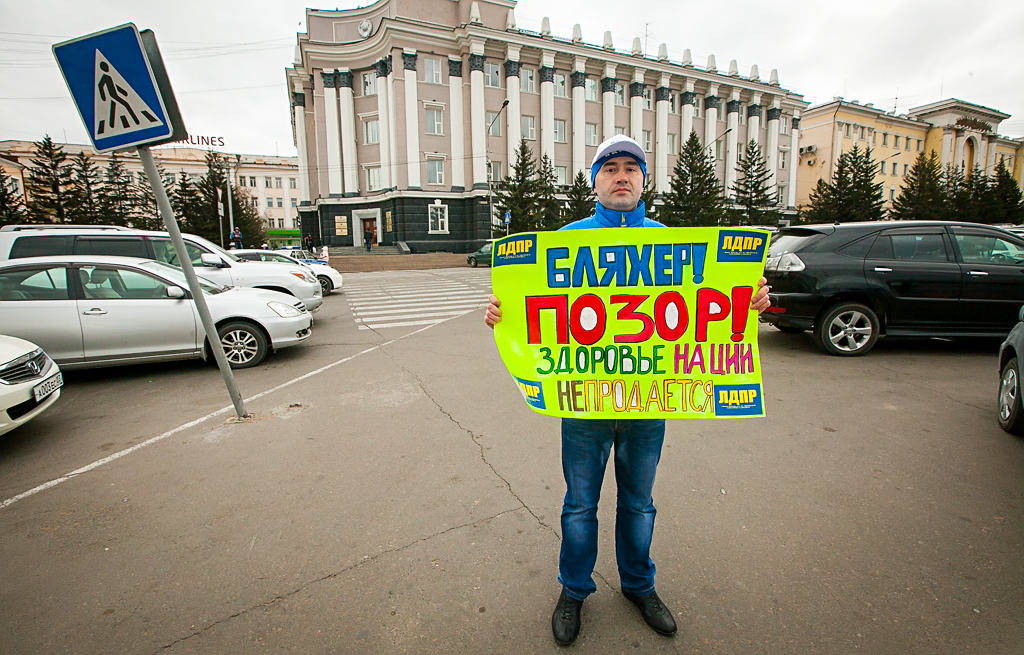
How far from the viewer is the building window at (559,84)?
45.3m

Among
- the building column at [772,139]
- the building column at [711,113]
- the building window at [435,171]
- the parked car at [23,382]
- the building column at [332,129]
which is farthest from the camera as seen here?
the building column at [772,139]

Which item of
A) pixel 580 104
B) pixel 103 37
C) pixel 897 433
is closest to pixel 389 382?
pixel 103 37

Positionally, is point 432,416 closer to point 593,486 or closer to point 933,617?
point 593,486

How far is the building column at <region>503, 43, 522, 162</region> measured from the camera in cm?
4219

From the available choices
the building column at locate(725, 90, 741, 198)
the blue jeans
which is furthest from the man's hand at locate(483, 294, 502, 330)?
the building column at locate(725, 90, 741, 198)

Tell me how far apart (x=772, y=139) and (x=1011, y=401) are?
63375 millimetres

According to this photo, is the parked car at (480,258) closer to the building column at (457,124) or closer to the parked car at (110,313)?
the building column at (457,124)

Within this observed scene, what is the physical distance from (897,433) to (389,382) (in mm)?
5060

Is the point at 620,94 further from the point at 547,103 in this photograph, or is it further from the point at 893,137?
the point at 893,137

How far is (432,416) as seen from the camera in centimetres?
479

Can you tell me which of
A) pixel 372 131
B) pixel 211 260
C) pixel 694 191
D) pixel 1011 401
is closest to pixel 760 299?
pixel 1011 401

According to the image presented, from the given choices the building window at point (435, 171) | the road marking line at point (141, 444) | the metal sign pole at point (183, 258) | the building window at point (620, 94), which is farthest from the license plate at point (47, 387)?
the building window at point (620, 94)

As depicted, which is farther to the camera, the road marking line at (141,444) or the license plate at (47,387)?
the license plate at (47,387)

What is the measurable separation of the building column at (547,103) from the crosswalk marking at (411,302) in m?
29.0
